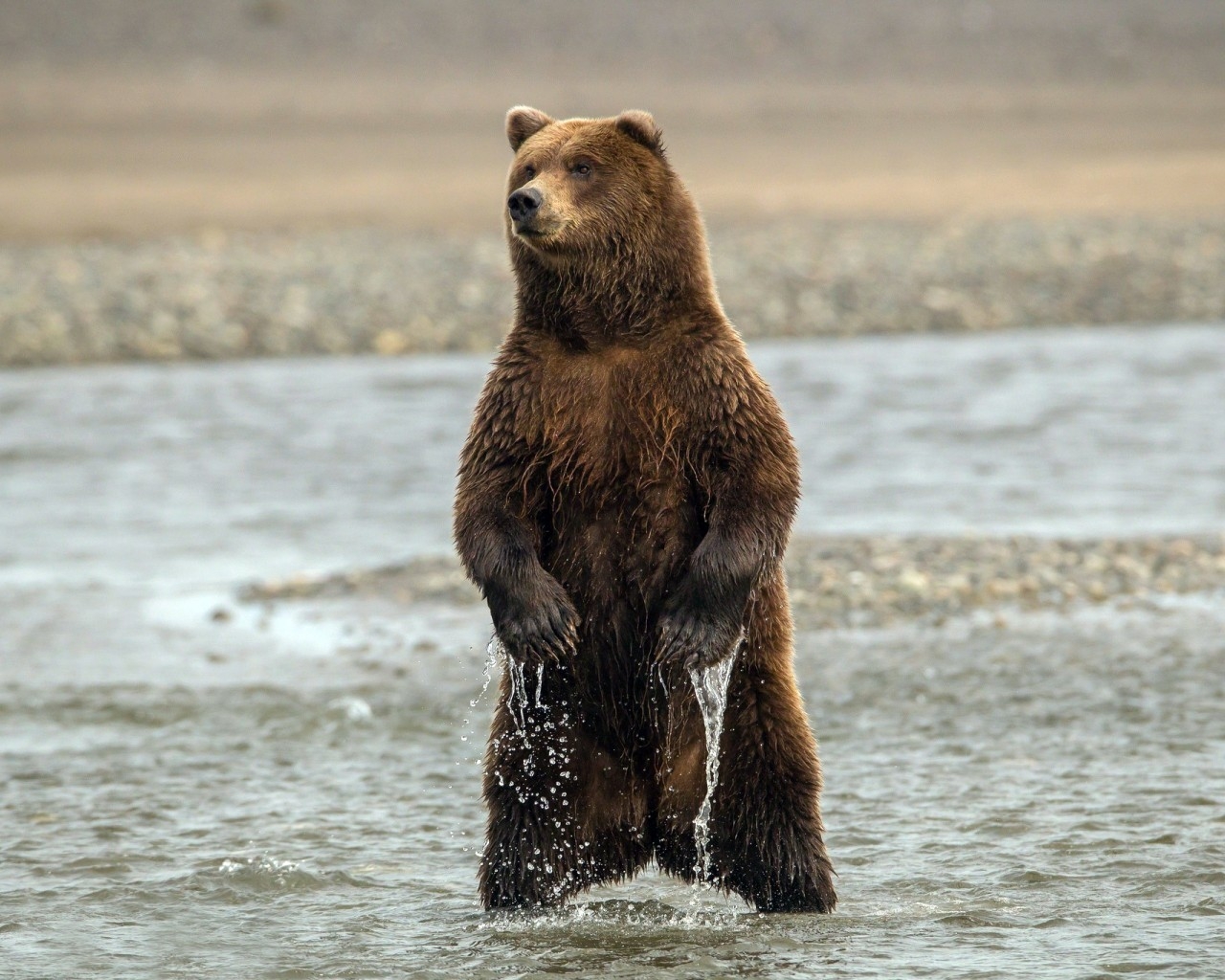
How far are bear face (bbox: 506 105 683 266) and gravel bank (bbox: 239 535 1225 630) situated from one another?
12.1ft

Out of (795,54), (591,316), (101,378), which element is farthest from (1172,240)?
(591,316)

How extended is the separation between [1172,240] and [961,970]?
1707 cm

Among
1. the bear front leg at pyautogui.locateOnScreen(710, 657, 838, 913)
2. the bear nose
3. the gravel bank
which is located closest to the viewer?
the bear nose

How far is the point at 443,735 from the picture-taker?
693 cm

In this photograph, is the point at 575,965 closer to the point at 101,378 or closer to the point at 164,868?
the point at 164,868

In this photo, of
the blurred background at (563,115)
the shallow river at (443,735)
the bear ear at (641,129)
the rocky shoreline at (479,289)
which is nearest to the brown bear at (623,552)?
the bear ear at (641,129)

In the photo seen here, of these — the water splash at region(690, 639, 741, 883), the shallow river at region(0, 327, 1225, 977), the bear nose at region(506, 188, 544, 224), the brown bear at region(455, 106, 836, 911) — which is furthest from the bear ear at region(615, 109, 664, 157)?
the shallow river at region(0, 327, 1225, 977)

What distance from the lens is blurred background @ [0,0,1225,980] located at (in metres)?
5.05

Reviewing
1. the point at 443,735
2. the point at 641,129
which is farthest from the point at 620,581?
the point at 443,735

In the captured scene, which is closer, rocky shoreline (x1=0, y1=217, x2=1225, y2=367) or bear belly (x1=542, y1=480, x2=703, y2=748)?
bear belly (x1=542, y1=480, x2=703, y2=748)

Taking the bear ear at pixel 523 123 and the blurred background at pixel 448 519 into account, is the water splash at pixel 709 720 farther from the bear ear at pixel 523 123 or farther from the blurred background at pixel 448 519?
the bear ear at pixel 523 123

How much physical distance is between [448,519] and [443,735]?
4.07 m

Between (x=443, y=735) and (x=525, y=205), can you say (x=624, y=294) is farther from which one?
(x=443, y=735)

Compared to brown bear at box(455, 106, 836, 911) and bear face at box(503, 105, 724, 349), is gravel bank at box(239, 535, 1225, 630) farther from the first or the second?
bear face at box(503, 105, 724, 349)
